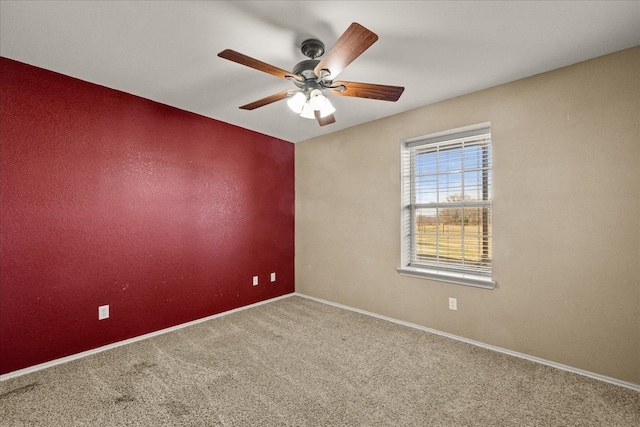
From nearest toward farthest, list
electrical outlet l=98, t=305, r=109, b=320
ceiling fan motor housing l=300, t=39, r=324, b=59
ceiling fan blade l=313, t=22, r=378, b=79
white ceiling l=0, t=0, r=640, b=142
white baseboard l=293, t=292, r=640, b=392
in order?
ceiling fan blade l=313, t=22, r=378, b=79 → white ceiling l=0, t=0, r=640, b=142 → ceiling fan motor housing l=300, t=39, r=324, b=59 → white baseboard l=293, t=292, r=640, b=392 → electrical outlet l=98, t=305, r=109, b=320

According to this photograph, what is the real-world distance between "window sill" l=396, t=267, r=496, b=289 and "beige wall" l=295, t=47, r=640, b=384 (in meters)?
0.07

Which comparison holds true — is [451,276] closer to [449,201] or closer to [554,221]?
[449,201]

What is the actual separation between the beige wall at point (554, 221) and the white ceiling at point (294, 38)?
0.29 metres

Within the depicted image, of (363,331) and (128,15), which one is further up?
(128,15)

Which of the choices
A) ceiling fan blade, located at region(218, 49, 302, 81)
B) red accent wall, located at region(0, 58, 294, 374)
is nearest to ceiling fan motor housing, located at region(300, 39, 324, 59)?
ceiling fan blade, located at region(218, 49, 302, 81)

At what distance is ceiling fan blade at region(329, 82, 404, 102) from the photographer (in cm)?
197

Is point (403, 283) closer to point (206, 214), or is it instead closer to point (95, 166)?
point (206, 214)

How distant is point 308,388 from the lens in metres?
2.06

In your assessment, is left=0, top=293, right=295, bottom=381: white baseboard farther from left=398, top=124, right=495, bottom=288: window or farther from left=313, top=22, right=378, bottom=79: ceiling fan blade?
left=313, top=22, right=378, bottom=79: ceiling fan blade

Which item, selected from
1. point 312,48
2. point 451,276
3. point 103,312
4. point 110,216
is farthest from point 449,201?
point 103,312

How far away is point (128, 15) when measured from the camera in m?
1.76

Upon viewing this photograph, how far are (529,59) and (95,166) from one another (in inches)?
148

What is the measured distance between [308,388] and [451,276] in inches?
70.4

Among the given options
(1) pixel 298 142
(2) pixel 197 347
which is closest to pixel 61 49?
(2) pixel 197 347
